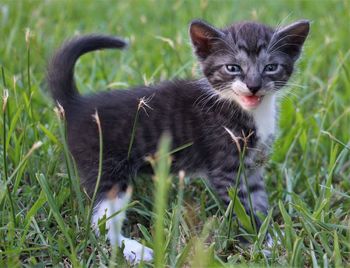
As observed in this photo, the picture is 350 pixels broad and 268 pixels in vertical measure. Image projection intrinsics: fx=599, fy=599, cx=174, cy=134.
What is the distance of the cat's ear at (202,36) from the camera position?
10.5 feet

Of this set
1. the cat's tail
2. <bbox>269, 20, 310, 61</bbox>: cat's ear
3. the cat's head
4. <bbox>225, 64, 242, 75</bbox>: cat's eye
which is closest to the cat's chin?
the cat's head

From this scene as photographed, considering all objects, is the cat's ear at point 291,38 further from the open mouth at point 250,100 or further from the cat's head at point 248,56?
the open mouth at point 250,100

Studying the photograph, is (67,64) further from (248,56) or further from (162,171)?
(162,171)

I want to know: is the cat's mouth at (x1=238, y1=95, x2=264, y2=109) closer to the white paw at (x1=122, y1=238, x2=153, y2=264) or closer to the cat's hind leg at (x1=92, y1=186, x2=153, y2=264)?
the cat's hind leg at (x1=92, y1=186, x2=153, y2=264)

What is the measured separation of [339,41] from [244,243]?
3.00m

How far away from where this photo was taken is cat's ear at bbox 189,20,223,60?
10.5ft

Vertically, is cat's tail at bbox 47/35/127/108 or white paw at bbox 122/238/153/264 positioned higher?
cat's tail at bbox 47/35/127/108

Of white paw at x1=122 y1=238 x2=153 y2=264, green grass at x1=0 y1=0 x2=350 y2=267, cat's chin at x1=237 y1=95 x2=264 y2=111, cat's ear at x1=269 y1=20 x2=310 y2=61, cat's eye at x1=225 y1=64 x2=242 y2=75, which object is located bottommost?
white paw at x1=122 y1=238 x2=153 y2=264

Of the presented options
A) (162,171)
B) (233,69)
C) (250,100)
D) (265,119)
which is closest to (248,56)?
(233,69)

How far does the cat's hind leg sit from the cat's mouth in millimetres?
767

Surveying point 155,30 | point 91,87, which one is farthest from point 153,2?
point 91,87

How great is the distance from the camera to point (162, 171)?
1785 millimetres

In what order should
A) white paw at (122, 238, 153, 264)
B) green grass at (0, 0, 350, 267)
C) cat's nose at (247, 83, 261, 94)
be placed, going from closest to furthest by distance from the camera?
green grass at (0, 0, 350, 267)
white paw at (122, 238, 153, 264)
cat's nose at (247, 83, 261, 94)

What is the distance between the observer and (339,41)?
17.4 feet
